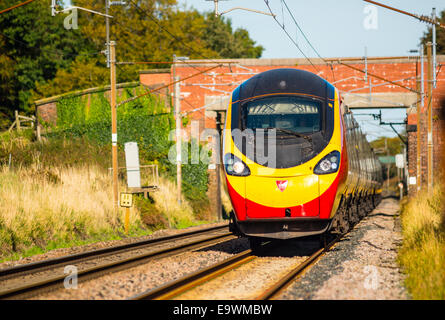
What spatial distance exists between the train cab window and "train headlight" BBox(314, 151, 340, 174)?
2.13ft

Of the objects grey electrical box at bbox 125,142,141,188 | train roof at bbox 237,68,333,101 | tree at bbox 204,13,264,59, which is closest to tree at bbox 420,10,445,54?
tree at bbox 204,13,264,59

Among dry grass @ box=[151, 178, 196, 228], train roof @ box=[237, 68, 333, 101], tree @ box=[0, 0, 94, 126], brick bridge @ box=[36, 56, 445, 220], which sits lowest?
dry grass @ box=[151, 178, 196, 228]

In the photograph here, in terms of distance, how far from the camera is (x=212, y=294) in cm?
754

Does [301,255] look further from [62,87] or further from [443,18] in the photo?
[443,18]

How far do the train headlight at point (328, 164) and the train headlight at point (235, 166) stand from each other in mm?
1325

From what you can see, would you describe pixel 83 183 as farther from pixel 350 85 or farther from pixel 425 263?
pixel 350 85

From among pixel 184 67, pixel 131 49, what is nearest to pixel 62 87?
pixel 131 49

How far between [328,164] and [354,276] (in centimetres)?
260

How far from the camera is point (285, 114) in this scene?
1110cm

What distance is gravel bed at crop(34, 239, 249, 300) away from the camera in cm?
771

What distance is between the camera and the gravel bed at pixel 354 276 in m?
7.08

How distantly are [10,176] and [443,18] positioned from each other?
181 ft

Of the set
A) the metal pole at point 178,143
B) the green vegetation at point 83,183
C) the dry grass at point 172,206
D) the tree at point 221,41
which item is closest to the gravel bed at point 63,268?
the green vegetation at point 83,183
